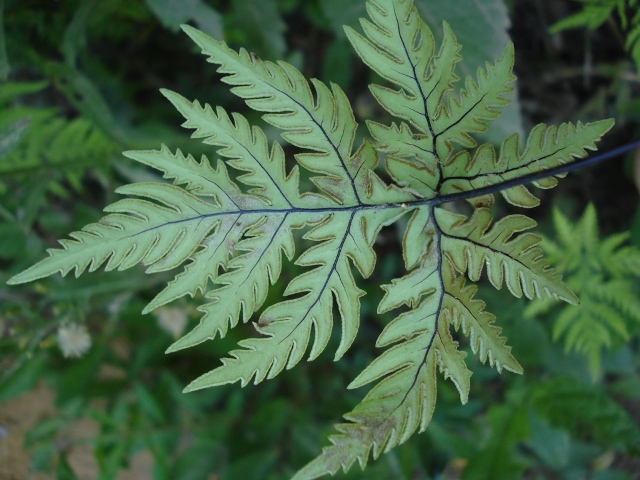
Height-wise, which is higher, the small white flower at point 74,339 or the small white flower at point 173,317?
the small white flower at point 74,339

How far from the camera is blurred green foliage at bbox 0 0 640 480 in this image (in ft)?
4.73

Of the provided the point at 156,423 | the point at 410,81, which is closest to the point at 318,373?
the point at 156,423

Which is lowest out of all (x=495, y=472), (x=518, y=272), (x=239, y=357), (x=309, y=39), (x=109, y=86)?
(x=495, y=472)

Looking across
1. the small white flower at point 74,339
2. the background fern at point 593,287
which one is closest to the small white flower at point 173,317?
the small white flower at point 74,339

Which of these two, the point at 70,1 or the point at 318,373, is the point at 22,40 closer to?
the point at 70,1

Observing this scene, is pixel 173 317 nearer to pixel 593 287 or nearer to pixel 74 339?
pixel 74 339

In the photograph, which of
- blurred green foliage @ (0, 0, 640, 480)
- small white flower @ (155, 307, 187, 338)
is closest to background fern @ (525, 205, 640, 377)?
blurred green foliage @ (0, 0, 640, 480)

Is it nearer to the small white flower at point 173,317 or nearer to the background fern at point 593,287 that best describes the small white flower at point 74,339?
the small white flower at point 173,317

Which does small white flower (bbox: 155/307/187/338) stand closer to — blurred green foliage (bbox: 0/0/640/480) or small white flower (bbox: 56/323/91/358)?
blurred green foliage (bbox: 0/0/640/480)

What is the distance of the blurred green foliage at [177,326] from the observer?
56.7 inches

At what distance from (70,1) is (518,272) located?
1455 millimetres

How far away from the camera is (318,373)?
201 cm

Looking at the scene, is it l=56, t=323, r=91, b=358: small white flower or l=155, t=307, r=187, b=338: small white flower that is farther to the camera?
l=155, t=307, r=187, b=338: small white flower

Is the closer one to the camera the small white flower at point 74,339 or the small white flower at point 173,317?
the small white flower at point 74,339
